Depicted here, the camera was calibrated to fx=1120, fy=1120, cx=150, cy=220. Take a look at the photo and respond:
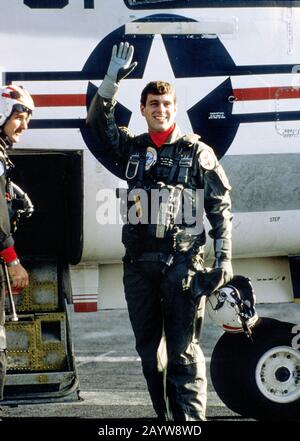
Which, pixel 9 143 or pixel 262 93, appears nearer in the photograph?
pixel 9 143

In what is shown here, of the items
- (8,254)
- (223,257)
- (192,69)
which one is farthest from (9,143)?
(223,257)

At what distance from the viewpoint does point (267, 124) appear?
596 centimetres

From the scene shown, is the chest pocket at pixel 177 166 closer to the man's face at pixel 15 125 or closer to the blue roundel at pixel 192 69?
the blue roundel at pixel 192 69

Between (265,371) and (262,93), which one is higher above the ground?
(262,93)

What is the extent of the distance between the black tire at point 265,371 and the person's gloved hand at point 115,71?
1598 mm

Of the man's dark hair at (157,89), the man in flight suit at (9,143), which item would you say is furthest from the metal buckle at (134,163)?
the man in flight suit at (9,143)

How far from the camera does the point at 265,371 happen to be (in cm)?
623

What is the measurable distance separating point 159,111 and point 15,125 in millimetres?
709

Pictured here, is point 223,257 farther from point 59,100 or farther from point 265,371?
point 59,100

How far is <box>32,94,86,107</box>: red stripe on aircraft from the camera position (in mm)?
5727

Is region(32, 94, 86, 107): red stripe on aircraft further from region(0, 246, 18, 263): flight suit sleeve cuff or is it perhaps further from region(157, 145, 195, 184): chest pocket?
region(0, 246, 18, 263): flight suit sleeve cuff

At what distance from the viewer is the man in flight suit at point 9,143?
540 centimetres

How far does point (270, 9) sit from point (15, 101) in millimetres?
1479

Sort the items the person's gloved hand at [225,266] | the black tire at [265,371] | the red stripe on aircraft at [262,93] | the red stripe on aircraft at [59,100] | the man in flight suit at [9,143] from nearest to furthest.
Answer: the man in flight suit at [9,143], the person's gloved hand at [225,266], the red stripe on aircraft at [59,100], the red stripe on aircraft at [262,93], the black tire at [265,371]
